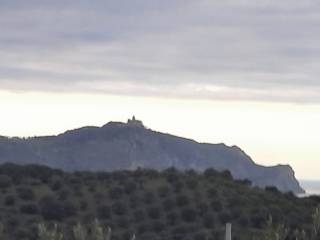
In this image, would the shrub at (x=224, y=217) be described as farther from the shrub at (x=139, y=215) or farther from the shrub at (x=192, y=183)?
the shrub at (x=192, y=183)

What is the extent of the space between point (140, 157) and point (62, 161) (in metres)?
10.8

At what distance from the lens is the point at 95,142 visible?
101 metres

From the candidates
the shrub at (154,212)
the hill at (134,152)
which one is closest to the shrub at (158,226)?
the shrub at (154,212)

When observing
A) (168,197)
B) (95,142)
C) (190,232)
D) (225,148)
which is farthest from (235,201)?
(225,148)

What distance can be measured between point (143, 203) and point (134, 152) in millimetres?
55054

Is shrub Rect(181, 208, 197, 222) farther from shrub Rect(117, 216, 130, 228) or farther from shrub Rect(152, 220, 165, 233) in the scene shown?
shrub Rect(117, 216, 130, 228)

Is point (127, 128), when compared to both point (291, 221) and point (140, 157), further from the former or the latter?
point (291, 221)

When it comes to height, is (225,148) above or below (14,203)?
above

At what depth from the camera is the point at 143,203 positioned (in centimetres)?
4647

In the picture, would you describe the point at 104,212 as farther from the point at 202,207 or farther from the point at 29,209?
the point at 202,207

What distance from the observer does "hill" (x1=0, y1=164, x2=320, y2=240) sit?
132 ft

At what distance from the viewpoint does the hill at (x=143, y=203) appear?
40281mm

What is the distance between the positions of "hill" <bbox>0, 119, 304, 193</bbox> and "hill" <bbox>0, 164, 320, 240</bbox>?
3849cm

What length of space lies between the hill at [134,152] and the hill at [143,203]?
3849 cm
